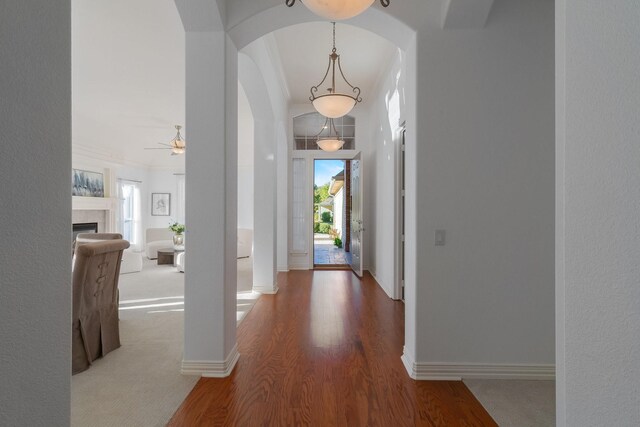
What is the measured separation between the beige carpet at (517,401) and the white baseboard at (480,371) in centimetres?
5

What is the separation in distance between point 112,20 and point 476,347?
4413mm

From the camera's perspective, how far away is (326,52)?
15.4 feet

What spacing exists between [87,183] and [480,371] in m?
8.46

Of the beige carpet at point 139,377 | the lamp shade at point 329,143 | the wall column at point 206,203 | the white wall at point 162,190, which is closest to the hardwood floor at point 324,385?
the beige carpet at point 139,377

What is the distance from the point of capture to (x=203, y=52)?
8.44ft

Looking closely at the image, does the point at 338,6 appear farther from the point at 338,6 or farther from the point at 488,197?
the point at 488,197

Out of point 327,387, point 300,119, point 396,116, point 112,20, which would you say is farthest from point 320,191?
point 327,387

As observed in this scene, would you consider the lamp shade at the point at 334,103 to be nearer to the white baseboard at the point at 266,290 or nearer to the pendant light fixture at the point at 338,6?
the pendant light fixture at the point at 338,6

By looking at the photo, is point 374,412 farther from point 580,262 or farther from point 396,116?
point 396,116

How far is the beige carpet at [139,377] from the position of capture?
202 centimetres

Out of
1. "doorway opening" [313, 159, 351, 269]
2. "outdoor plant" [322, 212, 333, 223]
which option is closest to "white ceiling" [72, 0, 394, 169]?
"doorway opening" [313, 159, 351, 269]

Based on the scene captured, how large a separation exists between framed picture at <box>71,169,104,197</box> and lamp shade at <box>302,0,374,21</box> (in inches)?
288

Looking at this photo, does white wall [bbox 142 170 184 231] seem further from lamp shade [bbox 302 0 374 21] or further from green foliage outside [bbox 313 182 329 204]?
lamp shade [bbox 302 0 374 21]

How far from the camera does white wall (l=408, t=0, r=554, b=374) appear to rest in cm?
253
